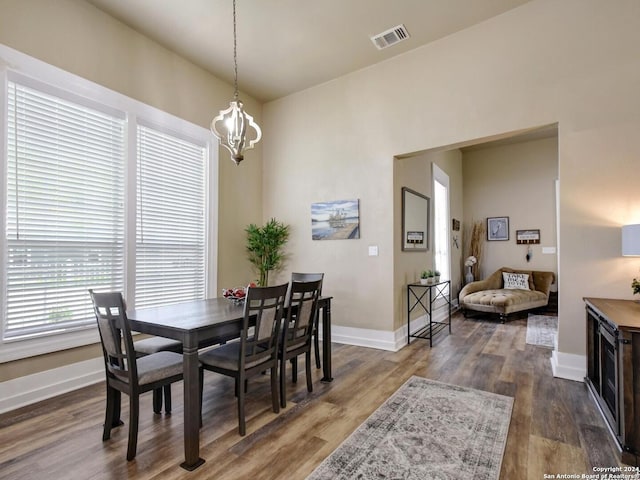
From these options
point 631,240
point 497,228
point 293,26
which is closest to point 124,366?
point 293,26

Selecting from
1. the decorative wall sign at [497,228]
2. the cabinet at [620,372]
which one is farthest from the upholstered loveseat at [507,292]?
the cabinet at [620,372]

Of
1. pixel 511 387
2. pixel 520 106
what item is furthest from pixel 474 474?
pixel 520 106

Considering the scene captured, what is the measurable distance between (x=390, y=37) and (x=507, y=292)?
4.92 metres

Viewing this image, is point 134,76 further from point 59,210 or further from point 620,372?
point 620,372

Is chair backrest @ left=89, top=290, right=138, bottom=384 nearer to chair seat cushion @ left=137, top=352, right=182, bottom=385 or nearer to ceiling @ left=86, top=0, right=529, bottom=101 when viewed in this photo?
chair seat cushion @ left=137, top=352, right=182, bottom=385

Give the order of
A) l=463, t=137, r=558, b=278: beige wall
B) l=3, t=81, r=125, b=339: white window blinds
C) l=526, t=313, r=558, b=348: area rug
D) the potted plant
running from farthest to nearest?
l=463, t=137, r=558, b=278: beige wall, the potted plant, l=526, t=313, r=558, b=348: area rug, l=3, t=81, r=125, b=339: white window blinds

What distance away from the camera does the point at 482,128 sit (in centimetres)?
368

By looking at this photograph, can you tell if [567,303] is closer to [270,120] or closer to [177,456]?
[177,456]

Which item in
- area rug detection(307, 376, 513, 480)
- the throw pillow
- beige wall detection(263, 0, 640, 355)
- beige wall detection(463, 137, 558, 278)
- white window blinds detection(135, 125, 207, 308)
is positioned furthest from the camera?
beige wall detection(463, 137, 558, 278)

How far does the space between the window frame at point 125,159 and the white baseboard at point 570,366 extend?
388 cm

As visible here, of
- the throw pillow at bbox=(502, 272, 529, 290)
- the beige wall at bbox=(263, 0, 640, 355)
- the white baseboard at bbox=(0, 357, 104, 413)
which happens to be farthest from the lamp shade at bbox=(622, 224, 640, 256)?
the white baseboard at bbox=(0, 357, 104, 413)

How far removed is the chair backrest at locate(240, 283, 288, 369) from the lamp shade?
2.63 metres

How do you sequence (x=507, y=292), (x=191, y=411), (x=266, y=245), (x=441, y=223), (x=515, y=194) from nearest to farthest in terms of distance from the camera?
(x=191, y=411), (x=266, y=245), (x=507, y=292), (x=441, y=223), (x=515, y=194)

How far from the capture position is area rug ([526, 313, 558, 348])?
4.55 m
